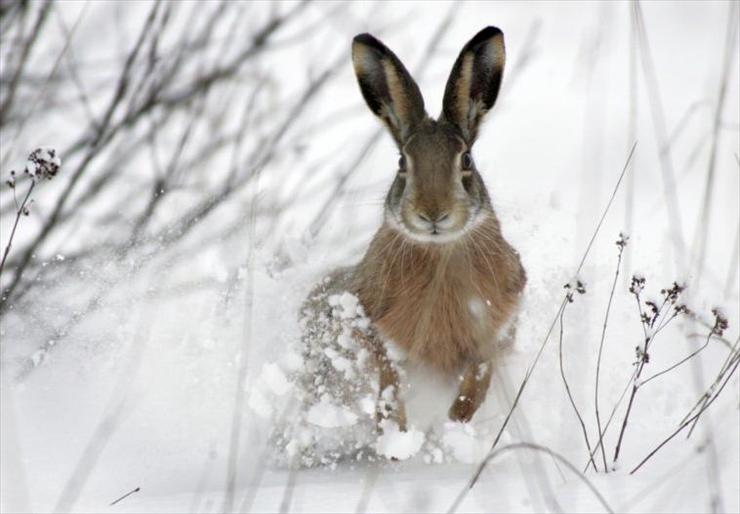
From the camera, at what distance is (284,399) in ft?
11.7

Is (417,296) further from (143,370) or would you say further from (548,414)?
(143,370)

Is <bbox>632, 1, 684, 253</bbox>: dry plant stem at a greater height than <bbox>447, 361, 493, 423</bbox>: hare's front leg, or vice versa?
<bbox>632, 1, 684, 253</bbox>: dry plant stem

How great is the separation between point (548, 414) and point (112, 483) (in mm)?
1541

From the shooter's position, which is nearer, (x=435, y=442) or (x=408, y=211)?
(x=408, y=211)

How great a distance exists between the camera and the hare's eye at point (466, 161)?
126 inches

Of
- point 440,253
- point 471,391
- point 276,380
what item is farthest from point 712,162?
A: point 276,380

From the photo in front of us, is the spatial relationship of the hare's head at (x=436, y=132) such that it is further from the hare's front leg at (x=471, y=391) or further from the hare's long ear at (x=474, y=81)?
the hare's front leg at (x=471, y=391)

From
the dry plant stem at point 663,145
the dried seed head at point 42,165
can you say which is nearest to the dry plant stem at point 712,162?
the dry plant stem at point 663,145

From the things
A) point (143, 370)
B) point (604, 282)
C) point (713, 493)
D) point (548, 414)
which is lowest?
point (713, 493)

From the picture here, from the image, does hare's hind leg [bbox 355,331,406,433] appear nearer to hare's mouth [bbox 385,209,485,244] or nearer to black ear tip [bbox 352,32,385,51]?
hare's mouth [bbox 385,209,485,244]

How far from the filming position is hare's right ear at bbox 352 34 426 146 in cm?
325

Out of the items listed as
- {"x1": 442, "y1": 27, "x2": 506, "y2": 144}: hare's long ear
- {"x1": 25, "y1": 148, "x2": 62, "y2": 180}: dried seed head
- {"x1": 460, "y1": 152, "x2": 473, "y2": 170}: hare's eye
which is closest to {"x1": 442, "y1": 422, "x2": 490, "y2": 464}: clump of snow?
{"x1": 460, "y1": 152, "x2": 473, "y2": 170}: hare's eye

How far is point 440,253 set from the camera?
3494 millimetres

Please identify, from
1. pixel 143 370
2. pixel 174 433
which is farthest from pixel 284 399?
pixel 143 370
